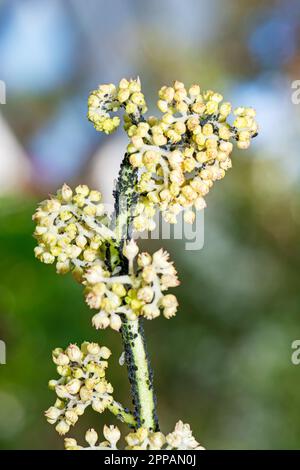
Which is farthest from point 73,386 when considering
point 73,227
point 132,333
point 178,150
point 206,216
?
point 206,216

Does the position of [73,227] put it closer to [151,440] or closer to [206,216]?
[151,440]

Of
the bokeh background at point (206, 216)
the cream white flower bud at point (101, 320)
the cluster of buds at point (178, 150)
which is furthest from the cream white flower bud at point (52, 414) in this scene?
the bokeh background at point (206, 216)

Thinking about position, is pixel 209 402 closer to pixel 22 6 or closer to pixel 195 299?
pixel 195 299

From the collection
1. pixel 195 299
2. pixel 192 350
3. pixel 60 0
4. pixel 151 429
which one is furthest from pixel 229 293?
pixel 151 429

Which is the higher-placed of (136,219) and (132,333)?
(136,219)

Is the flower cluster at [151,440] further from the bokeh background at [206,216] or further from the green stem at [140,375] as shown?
the bokeh background at [206,216]

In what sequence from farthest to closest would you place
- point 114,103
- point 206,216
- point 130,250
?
1. point 206,216
2. point 114,103
3. point 130,250
